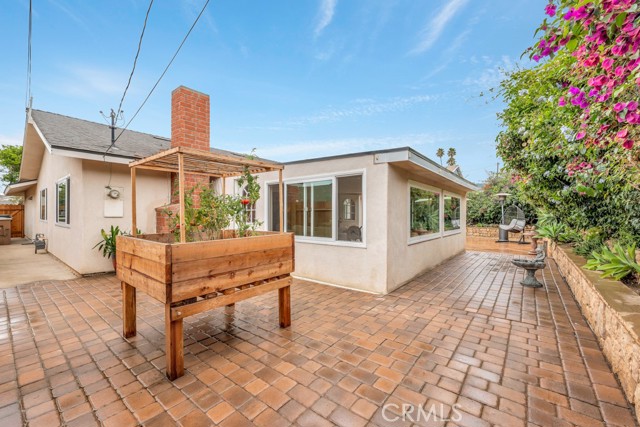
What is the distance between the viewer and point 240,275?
2.85 m

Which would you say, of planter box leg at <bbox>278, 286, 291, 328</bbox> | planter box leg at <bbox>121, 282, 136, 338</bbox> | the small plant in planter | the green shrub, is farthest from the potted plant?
the green shrub

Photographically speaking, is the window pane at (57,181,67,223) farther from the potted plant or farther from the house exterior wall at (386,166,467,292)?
the house exterior wall at (386,166,467,292)

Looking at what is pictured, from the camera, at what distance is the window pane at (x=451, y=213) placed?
8.37 metres

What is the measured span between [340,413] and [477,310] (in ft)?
10.0

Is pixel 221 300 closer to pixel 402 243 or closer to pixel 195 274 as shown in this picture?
pixel 195 274

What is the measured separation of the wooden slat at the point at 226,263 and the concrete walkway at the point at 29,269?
5.49 m

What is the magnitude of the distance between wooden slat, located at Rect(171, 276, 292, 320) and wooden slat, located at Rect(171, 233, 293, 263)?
1.41 feet

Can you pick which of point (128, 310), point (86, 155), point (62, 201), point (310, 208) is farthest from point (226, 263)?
point (62, 201)

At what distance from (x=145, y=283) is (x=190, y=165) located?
1581mm

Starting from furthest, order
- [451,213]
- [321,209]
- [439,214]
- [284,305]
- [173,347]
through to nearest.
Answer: [451,213]
[439,214]
[321,209]
[284,305]
[173,347]

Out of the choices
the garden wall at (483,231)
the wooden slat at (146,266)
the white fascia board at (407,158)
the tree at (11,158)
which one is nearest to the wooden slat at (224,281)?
the wooden slat at (146,266)

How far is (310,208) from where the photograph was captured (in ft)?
18.9

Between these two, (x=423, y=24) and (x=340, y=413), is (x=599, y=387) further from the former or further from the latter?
(x=423, y=24)

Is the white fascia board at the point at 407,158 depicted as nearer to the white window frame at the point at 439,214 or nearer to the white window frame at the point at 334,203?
the white window frame at the point at 334,203
